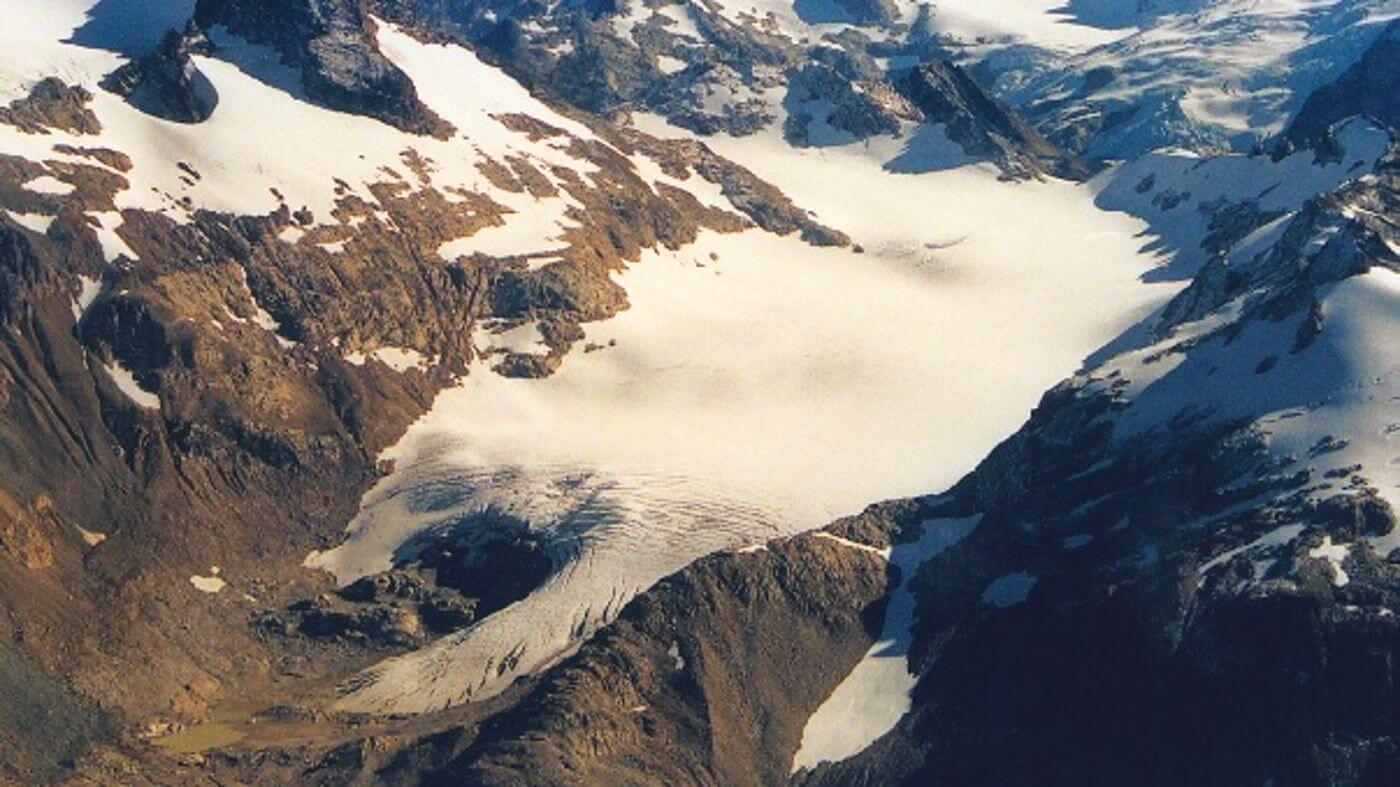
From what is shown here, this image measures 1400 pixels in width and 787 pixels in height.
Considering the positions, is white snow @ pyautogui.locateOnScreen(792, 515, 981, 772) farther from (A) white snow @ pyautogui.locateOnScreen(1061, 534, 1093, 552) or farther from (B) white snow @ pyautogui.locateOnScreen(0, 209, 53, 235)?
(B) white snow @ pyautogui.locateOnScreen(0, 209, 53, 235)

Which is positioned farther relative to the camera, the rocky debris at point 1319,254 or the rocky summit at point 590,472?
the rocky debris at point 1319,254

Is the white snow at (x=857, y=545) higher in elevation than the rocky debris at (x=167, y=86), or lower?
higher

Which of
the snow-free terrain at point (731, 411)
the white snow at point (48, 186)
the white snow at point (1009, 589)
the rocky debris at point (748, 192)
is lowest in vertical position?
the rocky debris at point (748, 192)

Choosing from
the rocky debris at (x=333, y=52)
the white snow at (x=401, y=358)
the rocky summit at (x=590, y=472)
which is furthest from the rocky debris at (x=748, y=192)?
the white snow at (x=401, y=358)

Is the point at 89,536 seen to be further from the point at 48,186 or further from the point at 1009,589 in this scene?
the point at 1009,589

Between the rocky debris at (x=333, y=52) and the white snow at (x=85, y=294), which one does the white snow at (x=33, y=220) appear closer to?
the white snow at (x=85, y=294)

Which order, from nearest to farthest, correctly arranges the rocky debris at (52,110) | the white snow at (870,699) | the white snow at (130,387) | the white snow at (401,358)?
the white snow at (870,699), the white snow at (130,387), the rocky debris at (52,110), the white snow at (401,358)

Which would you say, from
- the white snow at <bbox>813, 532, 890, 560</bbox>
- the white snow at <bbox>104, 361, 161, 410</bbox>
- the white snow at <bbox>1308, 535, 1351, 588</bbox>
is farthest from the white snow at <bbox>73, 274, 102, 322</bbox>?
the white snow at <bbox>1308, 535, 1351, 588</bbox>

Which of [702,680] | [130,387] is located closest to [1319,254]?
[702,680]
